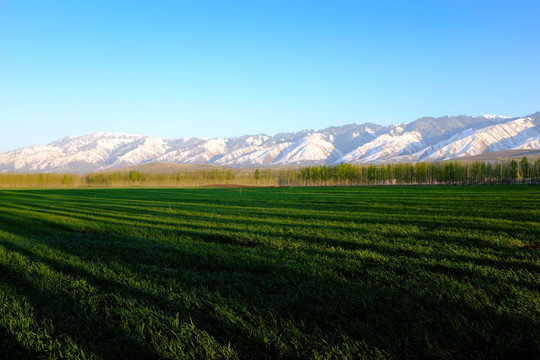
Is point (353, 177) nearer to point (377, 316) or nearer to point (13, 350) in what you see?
point (377, 316)

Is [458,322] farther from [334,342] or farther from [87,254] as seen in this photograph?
[87,254]

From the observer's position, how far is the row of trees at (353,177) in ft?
380

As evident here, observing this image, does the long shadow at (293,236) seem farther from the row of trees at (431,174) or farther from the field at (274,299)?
the row of trees at (431,174)

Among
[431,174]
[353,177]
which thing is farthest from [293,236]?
[431,174]

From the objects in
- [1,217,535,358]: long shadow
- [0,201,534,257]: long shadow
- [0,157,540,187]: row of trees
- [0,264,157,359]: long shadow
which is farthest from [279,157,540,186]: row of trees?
[0,264,157,359]: long shadow

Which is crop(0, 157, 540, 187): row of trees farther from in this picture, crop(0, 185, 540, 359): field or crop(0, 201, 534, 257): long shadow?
crop(0, 185, 540, 359): field

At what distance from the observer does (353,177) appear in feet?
418

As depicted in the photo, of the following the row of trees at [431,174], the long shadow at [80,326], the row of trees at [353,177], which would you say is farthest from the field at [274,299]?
the row of trees at [431,174]

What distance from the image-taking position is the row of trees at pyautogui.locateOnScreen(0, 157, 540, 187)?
115838 mm

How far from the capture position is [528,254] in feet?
23.9

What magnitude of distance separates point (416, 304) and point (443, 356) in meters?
1.21

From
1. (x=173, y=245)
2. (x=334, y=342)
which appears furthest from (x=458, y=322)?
(x=173, y=245)

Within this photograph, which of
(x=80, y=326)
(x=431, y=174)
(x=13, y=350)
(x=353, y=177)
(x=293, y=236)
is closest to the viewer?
(x=13, y=350)

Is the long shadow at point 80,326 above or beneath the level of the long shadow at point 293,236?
above
